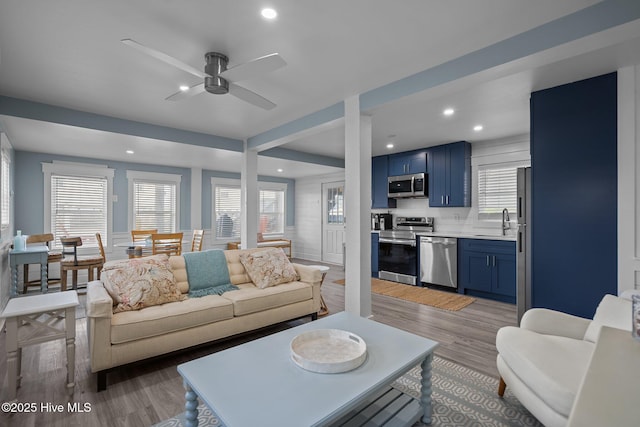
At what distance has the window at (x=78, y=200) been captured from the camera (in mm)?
5602

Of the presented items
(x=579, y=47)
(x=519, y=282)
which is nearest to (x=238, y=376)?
(x=579, y=47)

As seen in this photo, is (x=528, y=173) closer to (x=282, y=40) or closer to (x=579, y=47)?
(x=579, y=47)

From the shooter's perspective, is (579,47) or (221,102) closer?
(579,47)

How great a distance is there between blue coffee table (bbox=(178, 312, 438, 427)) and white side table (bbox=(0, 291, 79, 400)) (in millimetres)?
1164

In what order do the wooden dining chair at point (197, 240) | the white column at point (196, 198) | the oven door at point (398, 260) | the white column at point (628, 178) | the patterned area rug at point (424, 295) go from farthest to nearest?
1. the white column at point (196, 198)
2. the wooden dining chair at point (197, 240)
3. the oven door at point (398, 260)
4. the patterned area rug at point (424, 295)
5. the white column at point (628, 178)

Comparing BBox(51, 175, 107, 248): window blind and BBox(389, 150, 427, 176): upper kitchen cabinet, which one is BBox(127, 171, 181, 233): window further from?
BBox(389, 150, 427, 176): upper kitchen cabinet

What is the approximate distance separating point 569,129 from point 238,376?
339 cm

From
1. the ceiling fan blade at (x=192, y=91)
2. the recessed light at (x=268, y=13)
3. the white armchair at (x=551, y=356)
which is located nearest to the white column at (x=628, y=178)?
the white armchair at (x=551, y=356)

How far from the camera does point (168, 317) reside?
243cm

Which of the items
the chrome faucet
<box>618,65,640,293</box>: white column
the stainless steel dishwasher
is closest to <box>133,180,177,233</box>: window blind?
the stainless steel dishwasher

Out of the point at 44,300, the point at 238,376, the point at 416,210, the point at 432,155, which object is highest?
the point at 432,155

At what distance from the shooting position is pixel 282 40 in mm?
2307

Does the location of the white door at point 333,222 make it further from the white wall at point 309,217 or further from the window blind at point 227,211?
the window blind at point 227,211

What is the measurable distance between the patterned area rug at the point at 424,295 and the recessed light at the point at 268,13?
378 cm
